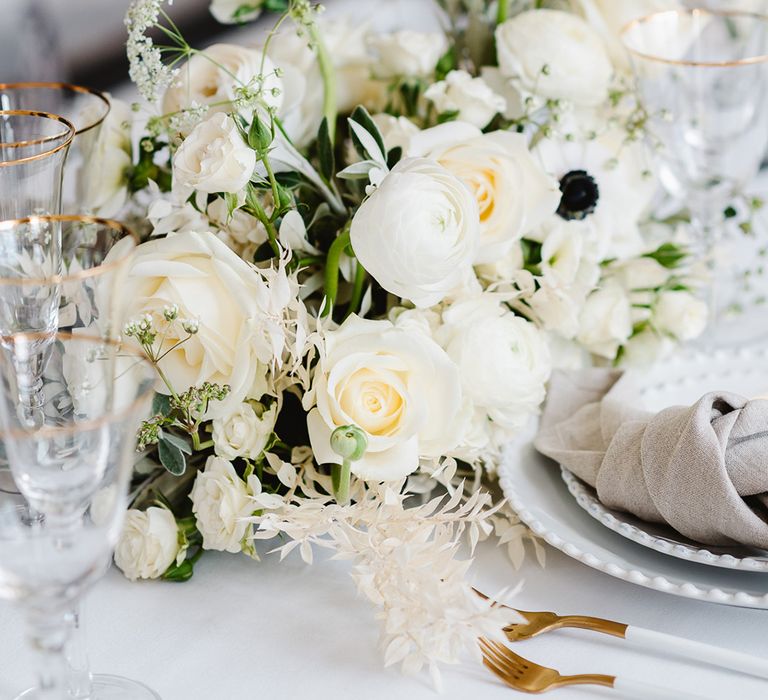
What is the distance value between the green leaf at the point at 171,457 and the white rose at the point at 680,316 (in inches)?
19.3

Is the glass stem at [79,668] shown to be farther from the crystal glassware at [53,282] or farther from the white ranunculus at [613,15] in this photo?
the white ranunculus at [613,15]

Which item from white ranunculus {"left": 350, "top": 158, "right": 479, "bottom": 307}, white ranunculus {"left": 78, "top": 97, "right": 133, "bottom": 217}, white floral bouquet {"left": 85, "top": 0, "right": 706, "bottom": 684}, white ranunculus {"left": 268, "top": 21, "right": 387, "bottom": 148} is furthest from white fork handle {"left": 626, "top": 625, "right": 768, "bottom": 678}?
white ranunculus {"left": 78, "top": 97, "right": 133, "bottom": 217}

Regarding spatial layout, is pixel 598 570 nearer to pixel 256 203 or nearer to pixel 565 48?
pixel 256 203

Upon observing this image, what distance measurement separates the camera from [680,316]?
0.90 m

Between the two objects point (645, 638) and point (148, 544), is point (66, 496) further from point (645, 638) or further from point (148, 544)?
point (645, 638)

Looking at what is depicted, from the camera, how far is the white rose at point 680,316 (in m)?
0.90

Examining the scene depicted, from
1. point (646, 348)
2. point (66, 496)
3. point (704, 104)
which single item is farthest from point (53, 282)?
point (704, 104)

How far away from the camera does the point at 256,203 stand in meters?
0.64

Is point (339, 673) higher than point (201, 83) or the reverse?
the reverse

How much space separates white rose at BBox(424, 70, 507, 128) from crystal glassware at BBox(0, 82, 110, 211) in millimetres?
289

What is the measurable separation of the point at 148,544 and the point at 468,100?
0.47 m

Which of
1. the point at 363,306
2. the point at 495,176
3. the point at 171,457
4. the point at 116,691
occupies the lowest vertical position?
the point at 116,691

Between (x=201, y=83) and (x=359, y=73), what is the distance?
259mm

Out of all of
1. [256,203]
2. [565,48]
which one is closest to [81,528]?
[256,203]
